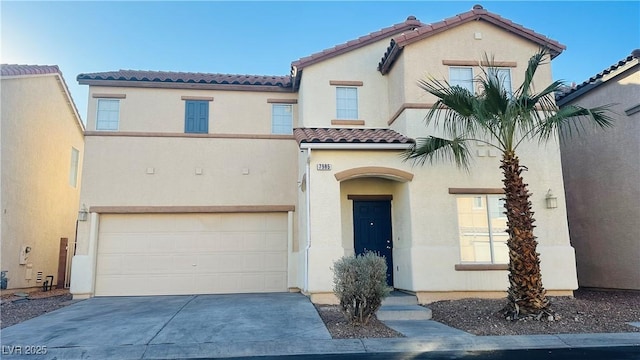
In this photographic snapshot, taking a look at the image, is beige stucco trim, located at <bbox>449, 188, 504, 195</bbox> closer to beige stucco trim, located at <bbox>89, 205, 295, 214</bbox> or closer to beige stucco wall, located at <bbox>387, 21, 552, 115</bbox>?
beige stucco wall, located at <bbox>387, 21, 552, 115</bbox>

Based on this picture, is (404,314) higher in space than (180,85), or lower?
lower

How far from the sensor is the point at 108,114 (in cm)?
1362

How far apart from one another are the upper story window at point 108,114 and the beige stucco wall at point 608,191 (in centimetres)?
1459

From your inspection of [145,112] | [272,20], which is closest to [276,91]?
[272,20]

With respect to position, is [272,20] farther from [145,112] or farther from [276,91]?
[145,112]

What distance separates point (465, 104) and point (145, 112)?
379 inches

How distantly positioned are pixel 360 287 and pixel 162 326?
149 inches

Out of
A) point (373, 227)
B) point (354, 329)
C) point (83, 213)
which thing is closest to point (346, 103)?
point (373, 227)

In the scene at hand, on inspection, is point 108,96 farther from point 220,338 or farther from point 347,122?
point 220,338

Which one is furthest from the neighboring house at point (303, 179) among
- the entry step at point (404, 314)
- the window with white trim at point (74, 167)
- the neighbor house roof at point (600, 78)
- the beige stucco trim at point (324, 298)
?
the window with white trim at point (74, 167)

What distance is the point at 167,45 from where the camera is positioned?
597 inches

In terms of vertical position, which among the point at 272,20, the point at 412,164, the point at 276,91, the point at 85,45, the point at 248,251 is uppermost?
the point at 272,20

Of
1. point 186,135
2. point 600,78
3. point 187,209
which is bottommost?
point 187,209

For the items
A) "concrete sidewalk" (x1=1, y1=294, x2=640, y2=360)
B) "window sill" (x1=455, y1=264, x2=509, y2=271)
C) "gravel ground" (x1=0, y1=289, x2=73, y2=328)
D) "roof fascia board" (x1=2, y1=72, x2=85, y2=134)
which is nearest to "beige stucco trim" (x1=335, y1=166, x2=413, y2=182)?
"window sill" (x1=455, y1=264, x2=509, y2=271)
